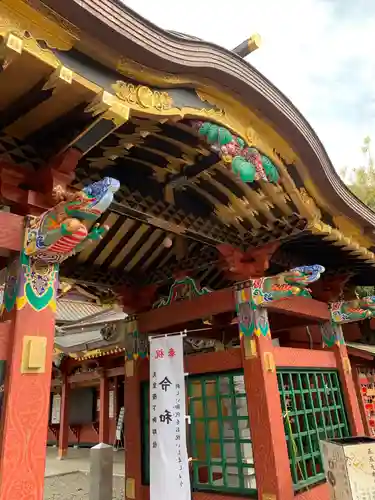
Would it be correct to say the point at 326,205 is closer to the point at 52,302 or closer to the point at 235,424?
the point at 235,424

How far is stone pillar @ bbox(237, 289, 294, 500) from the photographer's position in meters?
3.89

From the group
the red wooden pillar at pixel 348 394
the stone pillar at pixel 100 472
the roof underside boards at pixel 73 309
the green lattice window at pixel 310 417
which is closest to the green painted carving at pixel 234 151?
the green lattice window at pixel 310 417

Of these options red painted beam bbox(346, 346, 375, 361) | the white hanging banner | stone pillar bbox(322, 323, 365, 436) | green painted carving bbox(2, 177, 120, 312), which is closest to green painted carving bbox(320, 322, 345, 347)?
stone pillar bbox(322, 323, 365, 436)

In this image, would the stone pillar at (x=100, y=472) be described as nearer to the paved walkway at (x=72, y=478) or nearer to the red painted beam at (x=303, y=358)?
the paved walkway at (x=72, y=478)

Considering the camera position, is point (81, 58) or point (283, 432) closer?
point (81, 58)

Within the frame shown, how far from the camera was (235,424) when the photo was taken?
14.5 ft

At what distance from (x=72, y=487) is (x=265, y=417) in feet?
20.9

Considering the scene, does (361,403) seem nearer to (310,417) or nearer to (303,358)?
(310,417)

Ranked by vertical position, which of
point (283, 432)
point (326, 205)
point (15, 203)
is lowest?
point (283, 432)

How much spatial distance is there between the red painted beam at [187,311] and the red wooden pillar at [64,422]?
9.12 meters

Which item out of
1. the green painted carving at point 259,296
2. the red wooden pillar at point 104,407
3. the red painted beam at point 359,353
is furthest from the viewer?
Result: the red wooden pillar at point 104,407

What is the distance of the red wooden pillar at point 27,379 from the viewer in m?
2.16

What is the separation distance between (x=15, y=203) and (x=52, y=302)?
743 millimetres

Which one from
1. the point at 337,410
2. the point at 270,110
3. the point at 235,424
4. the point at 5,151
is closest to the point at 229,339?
the point at 337,410
